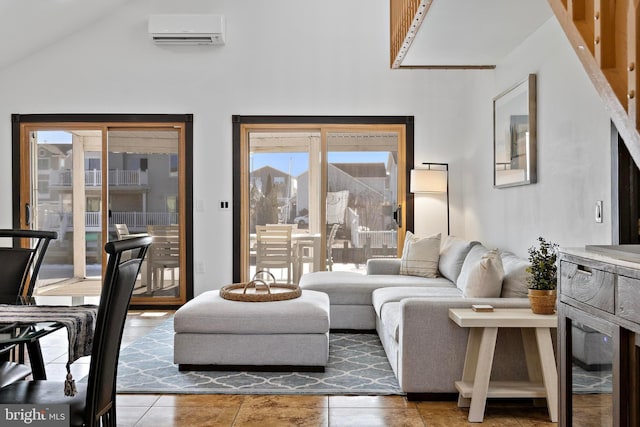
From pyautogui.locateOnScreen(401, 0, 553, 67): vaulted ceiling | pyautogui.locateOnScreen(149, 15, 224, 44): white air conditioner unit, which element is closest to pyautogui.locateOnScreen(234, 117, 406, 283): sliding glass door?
pyautogui.locateOnScreen(149, 15, 224, 44): white air conditioner unit

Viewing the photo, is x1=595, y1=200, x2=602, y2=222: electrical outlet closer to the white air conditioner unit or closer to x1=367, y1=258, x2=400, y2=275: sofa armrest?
x1=367, y1=258, x2=400, y2=275: sofa armrest

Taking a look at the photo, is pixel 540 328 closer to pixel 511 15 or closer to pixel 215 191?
pixel 511 15

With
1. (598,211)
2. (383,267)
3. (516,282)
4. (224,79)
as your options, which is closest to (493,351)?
(516,282)

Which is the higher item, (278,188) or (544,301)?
(278,188)

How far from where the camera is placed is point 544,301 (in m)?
3.08

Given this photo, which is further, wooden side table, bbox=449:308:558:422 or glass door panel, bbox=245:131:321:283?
glass door panel, bbox=245:131:321:283

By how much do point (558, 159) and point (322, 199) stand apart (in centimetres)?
304

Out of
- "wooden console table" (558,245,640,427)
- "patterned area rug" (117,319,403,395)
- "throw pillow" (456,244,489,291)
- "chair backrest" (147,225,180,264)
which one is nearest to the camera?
"wooden console table" (558,245,640,427)

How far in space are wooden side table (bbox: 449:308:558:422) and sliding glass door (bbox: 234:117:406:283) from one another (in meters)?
3.31

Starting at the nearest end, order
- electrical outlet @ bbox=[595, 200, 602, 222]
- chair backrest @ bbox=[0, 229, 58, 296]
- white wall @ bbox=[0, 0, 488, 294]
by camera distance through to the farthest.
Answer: chair backrest @ bbox=[0, 229, 58, 296]
electrical outlet @ bbox=[595, 200, 602, 222]
white wall @ bbox=[0, 0, 488, 294]

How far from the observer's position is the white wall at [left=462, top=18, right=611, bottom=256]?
10.8 feet

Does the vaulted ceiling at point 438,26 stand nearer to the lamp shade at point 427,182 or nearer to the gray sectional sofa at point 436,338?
the lamp shade at point 427,182

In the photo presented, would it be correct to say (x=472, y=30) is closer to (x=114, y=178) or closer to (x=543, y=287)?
(x=543, y=287)

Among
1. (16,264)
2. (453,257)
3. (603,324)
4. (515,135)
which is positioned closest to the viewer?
(603,324)
